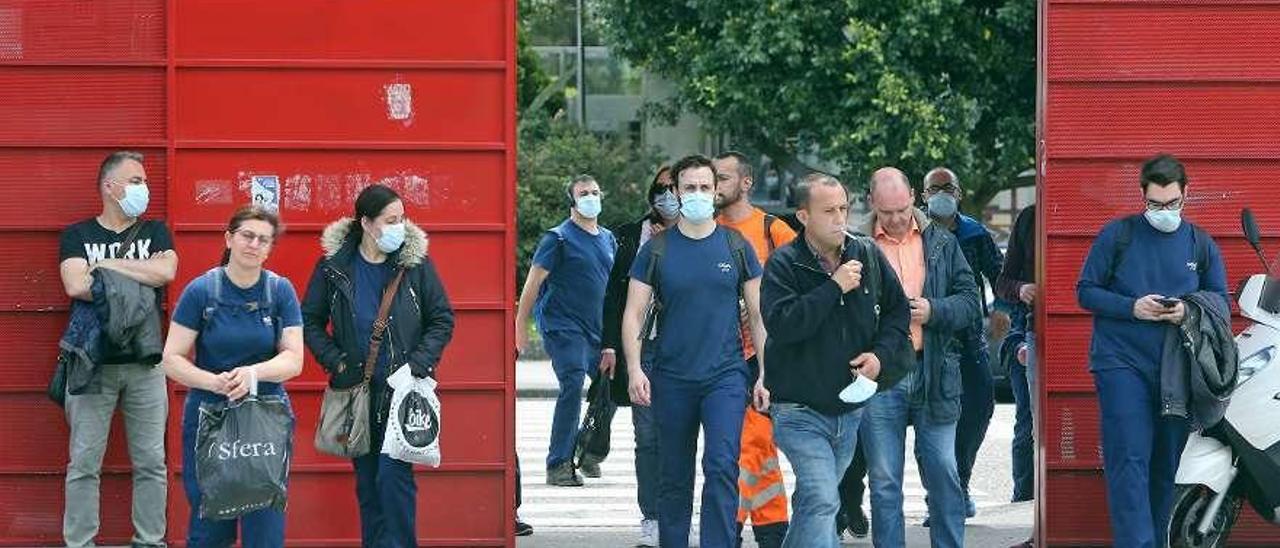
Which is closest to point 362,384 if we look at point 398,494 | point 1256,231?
point 398,494

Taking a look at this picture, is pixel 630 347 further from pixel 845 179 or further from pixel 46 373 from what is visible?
pixel 845 179

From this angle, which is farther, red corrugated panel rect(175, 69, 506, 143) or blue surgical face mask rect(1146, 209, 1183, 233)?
red corrugated panel rect(175, 69, 506, 143)

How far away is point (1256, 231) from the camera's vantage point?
9898mm

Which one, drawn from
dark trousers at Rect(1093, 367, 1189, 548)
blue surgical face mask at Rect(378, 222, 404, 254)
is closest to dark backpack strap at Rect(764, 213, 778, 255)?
dark trousers at Rect(1093, 367, 1189, 548)

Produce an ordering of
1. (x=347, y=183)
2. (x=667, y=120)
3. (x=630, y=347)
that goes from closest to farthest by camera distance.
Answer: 1. (x=630, y=347)
2. (x=347, y=183)
3. (x=667, y=120)

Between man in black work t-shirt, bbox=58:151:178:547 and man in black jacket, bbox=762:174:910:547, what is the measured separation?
9.76ft

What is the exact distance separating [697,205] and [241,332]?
2.06m

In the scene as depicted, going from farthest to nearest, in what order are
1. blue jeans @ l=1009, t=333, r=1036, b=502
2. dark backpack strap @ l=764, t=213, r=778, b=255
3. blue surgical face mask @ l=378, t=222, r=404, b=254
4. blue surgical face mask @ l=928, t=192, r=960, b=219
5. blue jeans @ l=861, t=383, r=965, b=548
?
blue jeans @ l=1009, t=333, r=1036, b=502 < blue surgical face mask @ l=928, t=192, r=960, b=219 < dark backpack strap @ l=764, t=213, r=778, b=255 < blue jeans @ l=861, t=383, r=965, b=548 < blue surgical face mask @ l=378, t=222, r=404, b=254

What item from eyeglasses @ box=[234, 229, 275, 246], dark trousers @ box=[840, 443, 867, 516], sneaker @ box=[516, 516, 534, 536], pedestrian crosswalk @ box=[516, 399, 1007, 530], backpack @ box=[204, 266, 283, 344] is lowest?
pedestrian crosswalk @ box=[516, 399, 1007, 530]

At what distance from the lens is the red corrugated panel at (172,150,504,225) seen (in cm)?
1033

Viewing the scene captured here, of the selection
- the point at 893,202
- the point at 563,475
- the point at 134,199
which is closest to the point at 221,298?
the point at 134,199

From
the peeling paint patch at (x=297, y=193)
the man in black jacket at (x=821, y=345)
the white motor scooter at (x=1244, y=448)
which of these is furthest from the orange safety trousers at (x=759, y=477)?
the peeling paint patch at (x=297, y=193)

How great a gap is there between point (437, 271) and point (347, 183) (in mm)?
648

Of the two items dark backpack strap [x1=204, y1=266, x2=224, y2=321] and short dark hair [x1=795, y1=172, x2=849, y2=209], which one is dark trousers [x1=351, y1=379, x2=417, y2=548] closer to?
dark backpack strap [x1=204, y1=266, x2=224, y2=321]
